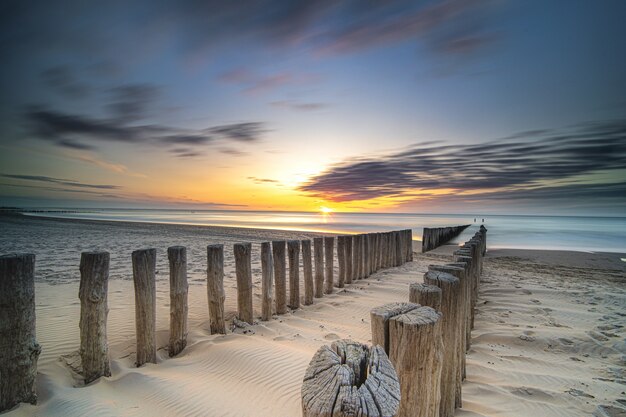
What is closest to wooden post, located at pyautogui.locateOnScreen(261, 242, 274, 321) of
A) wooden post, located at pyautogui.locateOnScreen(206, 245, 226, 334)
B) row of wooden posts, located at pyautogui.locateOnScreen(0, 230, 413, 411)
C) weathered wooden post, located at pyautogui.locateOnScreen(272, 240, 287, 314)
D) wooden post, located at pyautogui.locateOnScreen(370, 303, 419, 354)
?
row of wooden posts, located at pyautogui.locateOnScreen(0, 230, 413, 411)

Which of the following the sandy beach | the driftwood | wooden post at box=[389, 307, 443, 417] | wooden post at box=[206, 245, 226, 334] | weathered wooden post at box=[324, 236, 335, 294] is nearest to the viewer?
wooden post at box=[389, 307, 443, 417]

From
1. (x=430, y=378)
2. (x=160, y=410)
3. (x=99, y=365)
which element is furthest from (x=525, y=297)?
(x=99, y=365)

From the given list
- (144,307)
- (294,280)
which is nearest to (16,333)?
(144,307)

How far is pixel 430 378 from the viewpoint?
1.99 metres

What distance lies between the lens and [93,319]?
348 cm

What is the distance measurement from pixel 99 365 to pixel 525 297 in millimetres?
8137

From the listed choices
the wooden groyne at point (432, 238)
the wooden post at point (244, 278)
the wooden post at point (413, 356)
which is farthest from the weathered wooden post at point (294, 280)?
the wooden groyne at point (432, 238)

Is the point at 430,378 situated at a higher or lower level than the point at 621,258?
higher

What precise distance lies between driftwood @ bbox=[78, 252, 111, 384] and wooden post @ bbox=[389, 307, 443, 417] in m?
3.14

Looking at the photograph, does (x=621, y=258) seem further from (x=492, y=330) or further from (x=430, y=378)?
(x=430, y=378)

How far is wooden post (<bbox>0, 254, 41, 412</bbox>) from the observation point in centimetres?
289

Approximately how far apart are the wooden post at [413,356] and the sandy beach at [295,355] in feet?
4.71

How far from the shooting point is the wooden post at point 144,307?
152 inches

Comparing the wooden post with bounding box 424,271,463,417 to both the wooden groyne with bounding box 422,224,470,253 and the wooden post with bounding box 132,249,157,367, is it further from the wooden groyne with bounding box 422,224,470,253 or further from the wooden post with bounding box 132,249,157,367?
the wooden groyne with bounding box 422,224,470,253
